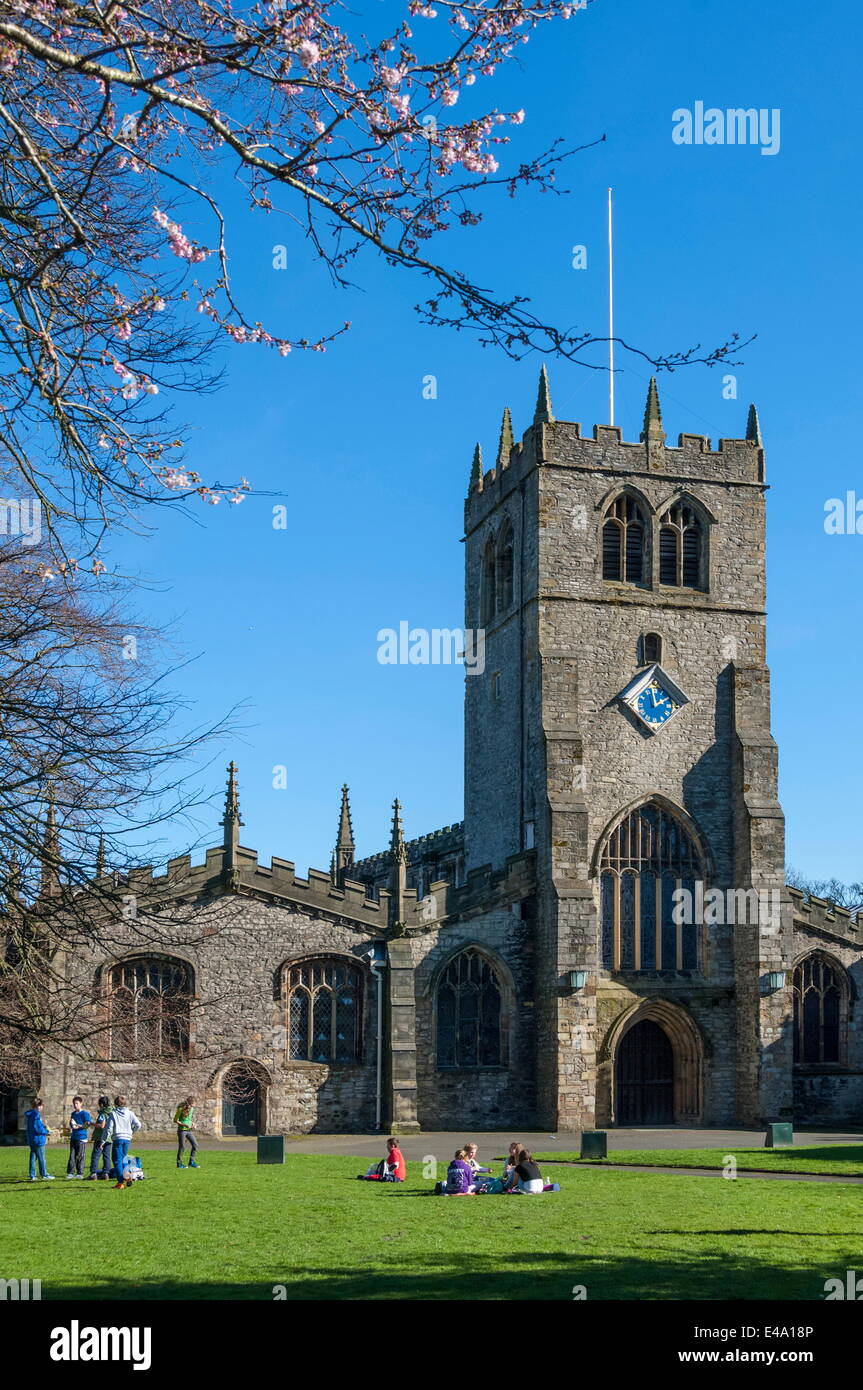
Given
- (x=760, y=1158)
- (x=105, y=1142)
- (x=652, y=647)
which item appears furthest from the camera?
(x=652, y=647)

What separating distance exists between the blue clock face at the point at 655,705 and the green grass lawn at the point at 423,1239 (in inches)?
665

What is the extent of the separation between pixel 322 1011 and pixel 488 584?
1329cm

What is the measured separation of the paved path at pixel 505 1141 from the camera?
2959 cm

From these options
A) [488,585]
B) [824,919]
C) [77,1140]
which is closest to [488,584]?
[488,585]

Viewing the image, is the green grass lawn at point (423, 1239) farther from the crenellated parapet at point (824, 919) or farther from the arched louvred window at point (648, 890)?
the crenellated parapet at point (824, 919)


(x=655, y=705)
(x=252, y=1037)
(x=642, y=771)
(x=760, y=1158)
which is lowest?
(x=760, y=1158)

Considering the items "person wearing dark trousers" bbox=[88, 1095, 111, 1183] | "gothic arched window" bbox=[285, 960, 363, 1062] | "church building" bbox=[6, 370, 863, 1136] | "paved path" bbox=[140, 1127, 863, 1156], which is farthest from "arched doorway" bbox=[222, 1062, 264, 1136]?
"person wearing dark trousers" bbox=[88, 1095, 111, 1183]

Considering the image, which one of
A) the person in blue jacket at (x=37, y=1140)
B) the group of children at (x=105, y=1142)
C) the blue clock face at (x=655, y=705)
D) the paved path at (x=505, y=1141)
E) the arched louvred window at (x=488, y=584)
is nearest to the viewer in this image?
the group of children at (x=105, y=1142)

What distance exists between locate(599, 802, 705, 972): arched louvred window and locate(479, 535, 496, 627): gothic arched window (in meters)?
7.62

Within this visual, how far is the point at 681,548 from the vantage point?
3944 cm

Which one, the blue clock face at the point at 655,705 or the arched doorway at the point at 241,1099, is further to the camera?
the blue clock face at the point at 655,705

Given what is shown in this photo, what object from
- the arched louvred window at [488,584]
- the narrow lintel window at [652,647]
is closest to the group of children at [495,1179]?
the narrow lintel window at [652,647]

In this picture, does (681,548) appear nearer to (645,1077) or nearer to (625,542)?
(625,542)
